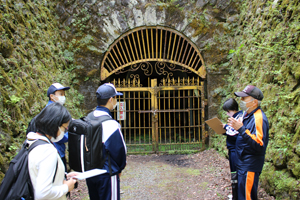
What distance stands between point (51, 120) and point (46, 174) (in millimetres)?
389

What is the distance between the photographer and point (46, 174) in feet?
4.98

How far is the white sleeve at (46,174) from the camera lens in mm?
1497

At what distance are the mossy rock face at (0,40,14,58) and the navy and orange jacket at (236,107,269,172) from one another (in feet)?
13.5

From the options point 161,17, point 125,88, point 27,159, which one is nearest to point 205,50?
point 161,17

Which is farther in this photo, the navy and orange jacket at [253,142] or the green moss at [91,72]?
the green moss at [91,72]

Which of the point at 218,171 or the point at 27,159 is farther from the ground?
the point at 27,159

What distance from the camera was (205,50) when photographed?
20.4 feet

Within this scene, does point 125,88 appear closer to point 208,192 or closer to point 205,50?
point 205,50

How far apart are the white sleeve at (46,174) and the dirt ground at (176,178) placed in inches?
96.2

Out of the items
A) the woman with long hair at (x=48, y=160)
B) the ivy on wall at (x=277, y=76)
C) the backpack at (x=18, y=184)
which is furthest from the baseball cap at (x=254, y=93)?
the backpack at (x=18, y=184)

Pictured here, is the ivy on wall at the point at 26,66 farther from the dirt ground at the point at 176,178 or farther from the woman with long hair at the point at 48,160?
the woman with long hair at the point at 48,160

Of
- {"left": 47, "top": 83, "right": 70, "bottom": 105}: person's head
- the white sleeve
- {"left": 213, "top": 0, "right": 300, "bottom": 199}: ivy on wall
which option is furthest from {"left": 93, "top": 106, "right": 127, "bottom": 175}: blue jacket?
{"left": 213, "top": 0, "right": 300, "bottom": 199}: ivy on wall

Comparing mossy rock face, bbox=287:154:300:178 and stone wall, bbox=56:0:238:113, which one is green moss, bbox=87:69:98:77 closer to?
stone wall, bbox=56:0:238:113

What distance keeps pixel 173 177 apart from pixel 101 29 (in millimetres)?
4396
